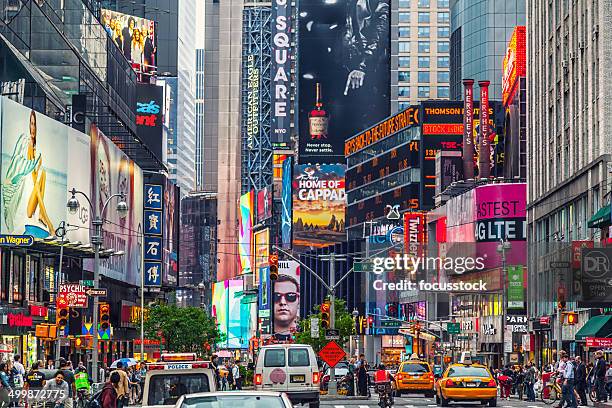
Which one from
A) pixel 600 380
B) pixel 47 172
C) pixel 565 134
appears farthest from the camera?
pixel 565 134

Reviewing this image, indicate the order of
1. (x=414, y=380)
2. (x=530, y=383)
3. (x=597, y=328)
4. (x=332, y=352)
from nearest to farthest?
(x=332, y=352), (x=414, y=380), (x=530, y=383), (x=597, y=328)

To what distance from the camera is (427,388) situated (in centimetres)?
6153

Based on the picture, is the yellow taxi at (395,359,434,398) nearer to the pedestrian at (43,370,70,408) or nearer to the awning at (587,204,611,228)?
the awning at (587,204,611,228)

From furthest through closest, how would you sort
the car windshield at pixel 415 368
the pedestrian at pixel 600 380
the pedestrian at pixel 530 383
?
the car windshield at pixel 415 368 < the pedestrian at pixel 530 383 < the pedestrian at pixel 600 380

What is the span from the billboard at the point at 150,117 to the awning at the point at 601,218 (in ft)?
301

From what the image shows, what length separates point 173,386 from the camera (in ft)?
89.5

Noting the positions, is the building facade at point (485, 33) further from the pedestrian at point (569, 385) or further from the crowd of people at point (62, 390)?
the pedestrian at point (569, 385)

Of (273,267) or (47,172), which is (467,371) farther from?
(47,172)

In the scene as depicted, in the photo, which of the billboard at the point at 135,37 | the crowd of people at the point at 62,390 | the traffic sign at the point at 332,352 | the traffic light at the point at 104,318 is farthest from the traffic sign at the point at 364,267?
the billboard at the point at 135,37

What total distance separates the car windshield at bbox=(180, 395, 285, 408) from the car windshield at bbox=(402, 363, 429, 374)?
1766 inches

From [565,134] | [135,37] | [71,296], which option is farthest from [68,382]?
[135,37]

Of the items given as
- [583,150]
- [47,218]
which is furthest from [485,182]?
[47,218]

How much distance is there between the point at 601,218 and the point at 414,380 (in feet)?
47.2

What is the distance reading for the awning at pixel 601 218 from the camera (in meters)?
67.9
